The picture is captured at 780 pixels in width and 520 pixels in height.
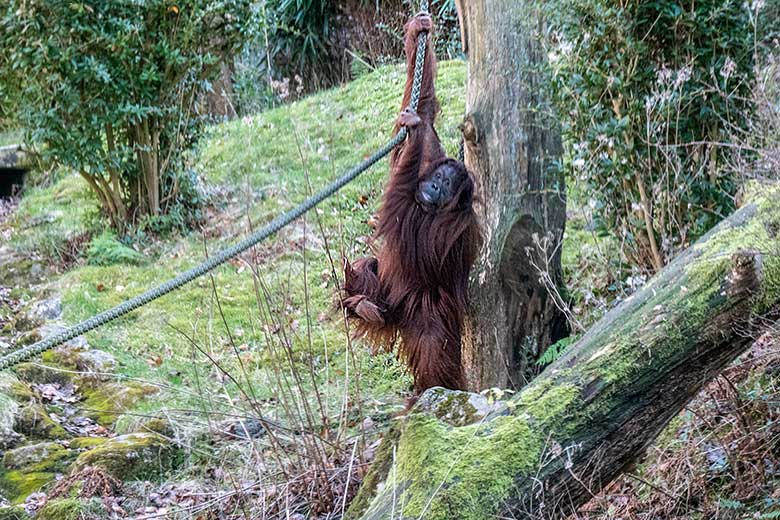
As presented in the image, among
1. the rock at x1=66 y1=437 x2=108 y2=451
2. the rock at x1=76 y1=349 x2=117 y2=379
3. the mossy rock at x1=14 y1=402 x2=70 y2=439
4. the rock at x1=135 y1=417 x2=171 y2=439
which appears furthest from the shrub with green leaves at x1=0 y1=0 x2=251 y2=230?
the rock at x1=135 y1=417 x2=171 y2=439

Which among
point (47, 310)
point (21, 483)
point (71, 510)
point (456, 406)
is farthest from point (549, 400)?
point (47, 310)

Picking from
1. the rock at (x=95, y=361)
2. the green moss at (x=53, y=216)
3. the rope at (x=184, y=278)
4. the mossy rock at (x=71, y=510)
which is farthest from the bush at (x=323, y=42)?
the mossy rock at (x=71, y=510)

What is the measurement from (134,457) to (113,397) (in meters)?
1.10

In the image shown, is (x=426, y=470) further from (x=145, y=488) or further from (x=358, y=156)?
(x=358, y=156)

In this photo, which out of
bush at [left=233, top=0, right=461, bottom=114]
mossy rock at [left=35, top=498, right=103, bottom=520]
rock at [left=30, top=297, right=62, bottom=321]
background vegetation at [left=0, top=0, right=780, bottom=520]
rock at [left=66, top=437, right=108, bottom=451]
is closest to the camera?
background vegetation at [left=0, top=0, right=780, bottom=520]

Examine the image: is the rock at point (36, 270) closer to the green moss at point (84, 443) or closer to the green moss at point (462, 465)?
the green moss at point (84, 443)

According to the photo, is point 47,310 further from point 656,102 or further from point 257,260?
point 656,102

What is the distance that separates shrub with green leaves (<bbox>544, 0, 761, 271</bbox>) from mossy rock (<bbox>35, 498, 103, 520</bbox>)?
9.14ft

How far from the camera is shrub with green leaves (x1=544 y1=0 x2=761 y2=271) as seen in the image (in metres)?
4.18

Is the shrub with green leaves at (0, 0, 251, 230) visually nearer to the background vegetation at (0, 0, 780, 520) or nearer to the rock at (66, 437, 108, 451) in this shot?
the background vegetation at (0, 0, 780, 520)

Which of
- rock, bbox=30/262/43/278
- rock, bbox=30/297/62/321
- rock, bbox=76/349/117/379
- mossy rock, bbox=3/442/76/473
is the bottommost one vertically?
mossy rock, bbox=3/442/76/473

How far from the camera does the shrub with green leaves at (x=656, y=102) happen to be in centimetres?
418

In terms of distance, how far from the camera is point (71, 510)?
396 centimetres

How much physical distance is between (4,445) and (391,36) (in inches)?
371
